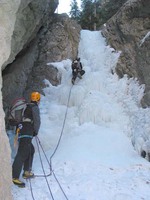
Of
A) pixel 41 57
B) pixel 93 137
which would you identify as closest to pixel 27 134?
pixel 93 137

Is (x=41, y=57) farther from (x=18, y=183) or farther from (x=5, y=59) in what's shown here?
(x=18, y=183)

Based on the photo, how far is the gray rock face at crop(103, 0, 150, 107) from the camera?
12.2m

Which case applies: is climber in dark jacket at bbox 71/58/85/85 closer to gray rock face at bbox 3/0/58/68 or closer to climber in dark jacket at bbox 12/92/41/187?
gray rock face at bbox 3/0/58/68

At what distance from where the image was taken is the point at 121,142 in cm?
984

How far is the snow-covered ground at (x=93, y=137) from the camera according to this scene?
7.00 meters

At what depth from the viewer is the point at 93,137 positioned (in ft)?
33.2

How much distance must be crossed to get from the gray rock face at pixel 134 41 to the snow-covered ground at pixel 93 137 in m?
0.38

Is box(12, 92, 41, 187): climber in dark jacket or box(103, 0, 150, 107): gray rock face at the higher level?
box(103, 0, 150, 107): gray rock face

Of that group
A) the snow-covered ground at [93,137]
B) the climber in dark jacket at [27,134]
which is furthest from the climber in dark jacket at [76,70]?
the climber in dark jacket at [27,134]

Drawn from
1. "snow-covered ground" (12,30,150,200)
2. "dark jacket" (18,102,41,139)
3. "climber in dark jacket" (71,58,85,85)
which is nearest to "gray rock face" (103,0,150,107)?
"snow-covered ground" (12,30,150,200)

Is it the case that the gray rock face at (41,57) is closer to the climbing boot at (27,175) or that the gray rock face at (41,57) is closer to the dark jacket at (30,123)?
the dark jacket at (30,123)

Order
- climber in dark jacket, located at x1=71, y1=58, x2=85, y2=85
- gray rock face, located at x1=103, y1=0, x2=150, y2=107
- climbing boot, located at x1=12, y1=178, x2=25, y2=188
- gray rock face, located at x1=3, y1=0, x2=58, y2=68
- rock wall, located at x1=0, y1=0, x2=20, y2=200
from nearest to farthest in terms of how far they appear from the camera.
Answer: rock wall, located at x1=0, y1=0, x2=20, y2=200
climbing boot, located at x1=12, y1=178, x2=25, y2=188
gray rock face, located at x1=3, y1=0, x2=58, y2=68
gray rock face, located at x1=103, y1=0, x2=150, y2=107
climber in dark jacket, located at x1=71, y1=58, x2=85, y2=85

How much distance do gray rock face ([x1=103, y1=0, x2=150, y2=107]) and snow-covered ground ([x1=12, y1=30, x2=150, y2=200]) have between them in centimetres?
38

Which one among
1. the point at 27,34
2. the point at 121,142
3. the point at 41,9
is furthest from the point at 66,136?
the point at 41,9
